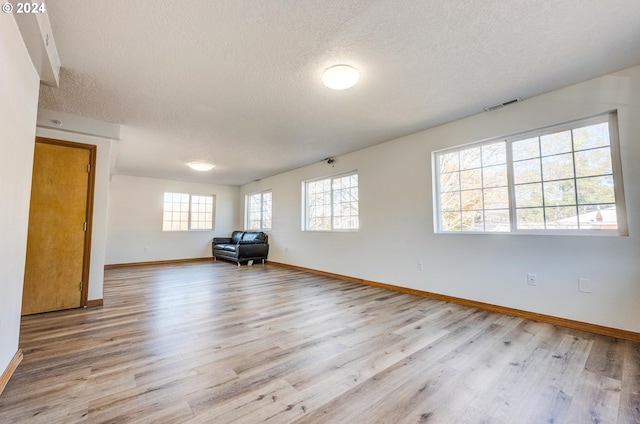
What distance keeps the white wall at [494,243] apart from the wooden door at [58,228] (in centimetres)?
376

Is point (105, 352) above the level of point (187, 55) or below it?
below

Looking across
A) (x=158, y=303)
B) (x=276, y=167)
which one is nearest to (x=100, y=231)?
(x=158, y=303)

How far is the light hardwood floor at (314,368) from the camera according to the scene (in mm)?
1404

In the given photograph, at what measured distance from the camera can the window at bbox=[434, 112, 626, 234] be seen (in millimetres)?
2537

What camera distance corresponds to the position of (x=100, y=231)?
342 cm

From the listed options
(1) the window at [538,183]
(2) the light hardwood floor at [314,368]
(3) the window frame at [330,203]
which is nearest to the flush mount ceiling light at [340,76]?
(1) the window at [538,183]

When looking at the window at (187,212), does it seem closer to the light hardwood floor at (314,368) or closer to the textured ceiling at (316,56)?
the textured ceiling at (316,56)

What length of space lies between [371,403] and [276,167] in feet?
17.4

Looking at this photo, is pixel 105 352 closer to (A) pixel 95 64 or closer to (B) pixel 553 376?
(A) pixel 95 64

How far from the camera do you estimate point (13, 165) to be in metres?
1.66

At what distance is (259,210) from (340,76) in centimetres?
596

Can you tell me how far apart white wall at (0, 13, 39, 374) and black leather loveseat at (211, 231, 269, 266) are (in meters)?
4.70

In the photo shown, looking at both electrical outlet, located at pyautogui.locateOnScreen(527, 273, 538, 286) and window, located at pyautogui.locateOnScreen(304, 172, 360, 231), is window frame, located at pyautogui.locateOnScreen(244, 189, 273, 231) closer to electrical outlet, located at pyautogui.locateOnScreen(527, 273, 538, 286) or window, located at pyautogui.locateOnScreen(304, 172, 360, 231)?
window, located at pyautogui.locateOnScreen(304, 172, 360, 231)

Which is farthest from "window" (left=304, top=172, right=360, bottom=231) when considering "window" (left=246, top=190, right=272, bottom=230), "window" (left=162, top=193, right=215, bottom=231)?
"window" (left=162, top=193, right=215, bottom=231)
